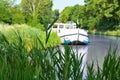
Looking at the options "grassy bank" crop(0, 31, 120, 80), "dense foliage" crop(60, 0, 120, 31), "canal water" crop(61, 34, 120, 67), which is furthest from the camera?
"dense foliage" crop(60, 0, 120, 31)

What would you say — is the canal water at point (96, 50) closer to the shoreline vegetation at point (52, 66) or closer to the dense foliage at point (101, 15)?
the shoreline vegetation at point (52, 66)

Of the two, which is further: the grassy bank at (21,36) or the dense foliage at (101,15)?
the dense foliage at (101,15)

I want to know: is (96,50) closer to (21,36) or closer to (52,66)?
(21,36)

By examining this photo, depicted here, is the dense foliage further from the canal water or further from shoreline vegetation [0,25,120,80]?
shoreline vegetation [0,25,120,80]

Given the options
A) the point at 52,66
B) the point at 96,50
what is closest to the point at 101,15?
the point at 96,50

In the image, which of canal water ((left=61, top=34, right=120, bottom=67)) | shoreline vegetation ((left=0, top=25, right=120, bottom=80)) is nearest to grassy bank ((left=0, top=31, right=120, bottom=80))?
shoreline vegetation ((left=0, top=25, right=120, bottom=80))

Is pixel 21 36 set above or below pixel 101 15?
above

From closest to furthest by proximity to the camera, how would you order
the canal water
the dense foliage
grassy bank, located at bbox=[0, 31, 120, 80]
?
grassy bank, located at bbox=[0, 31, 120, 80]
the canal water
the dense foliage

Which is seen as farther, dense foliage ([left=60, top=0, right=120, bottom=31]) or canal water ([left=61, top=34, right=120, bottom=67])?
dense foliage ([left=60, top=0, right=120, bottom=31])

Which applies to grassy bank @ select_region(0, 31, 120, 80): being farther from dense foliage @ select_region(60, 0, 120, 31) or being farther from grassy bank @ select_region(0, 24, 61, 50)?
dense foliage @ select_region(60, 0, 120, 31)

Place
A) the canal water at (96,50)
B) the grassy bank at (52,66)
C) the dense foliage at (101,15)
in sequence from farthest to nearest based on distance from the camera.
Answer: the dense foliage at (101,15) → the canal water at (96,50) → the grassy bank at (52,66)

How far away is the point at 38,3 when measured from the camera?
4928 centimetres

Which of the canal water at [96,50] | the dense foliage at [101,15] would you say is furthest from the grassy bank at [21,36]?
the dense foliage at [101,15]

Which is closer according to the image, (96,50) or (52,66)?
(52,66)
